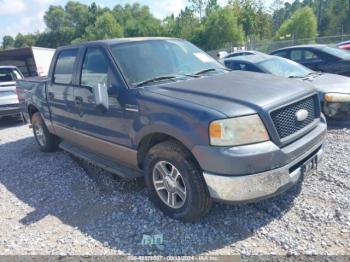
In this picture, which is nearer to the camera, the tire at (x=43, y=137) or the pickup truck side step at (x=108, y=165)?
the pickup truck side step at (x=108, y=165)

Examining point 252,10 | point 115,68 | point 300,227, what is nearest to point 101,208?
point 115,68

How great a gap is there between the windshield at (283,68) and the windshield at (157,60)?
2.82 m

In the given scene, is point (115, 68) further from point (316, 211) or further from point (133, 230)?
point (316, 211)

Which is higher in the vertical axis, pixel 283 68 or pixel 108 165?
pixel 283 68

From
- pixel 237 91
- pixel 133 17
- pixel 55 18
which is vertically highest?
pixel 55 18

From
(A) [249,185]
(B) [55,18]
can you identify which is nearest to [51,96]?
(A) [249,185]

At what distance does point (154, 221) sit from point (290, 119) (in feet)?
5.82

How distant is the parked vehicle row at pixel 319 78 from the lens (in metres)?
5.69

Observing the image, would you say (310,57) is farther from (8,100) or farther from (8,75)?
(8,75)

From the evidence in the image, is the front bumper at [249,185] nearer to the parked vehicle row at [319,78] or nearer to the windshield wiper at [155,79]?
the windshield wiper at [155,79]

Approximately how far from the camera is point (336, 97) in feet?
18.5

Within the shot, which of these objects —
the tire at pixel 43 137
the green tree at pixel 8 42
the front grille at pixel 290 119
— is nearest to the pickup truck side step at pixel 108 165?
the tire at pixel 43 137

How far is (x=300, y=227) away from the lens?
119 inches

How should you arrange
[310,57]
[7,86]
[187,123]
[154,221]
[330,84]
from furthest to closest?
[7,86] < [310,57] < [330,84] < [154,221] < [187,123]
